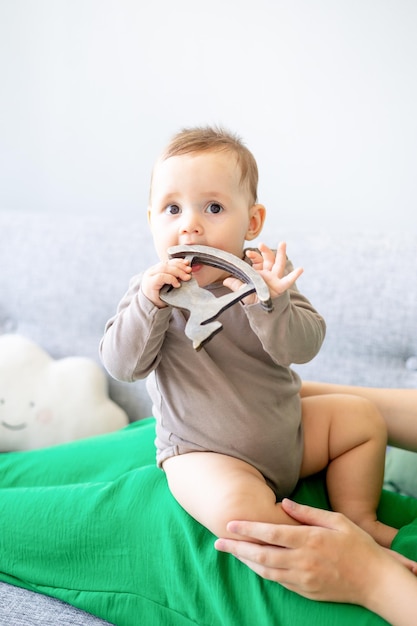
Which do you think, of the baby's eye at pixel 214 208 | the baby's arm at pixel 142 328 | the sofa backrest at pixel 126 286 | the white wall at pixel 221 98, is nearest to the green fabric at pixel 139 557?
the baby's arm at pixel 142 328

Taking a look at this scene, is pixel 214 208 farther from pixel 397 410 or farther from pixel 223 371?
pixel 397 410

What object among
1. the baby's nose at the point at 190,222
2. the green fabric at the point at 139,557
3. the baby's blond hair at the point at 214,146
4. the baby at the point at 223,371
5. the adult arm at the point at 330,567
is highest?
the baby's blond hair at the point at 214,146

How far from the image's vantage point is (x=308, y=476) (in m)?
1.22

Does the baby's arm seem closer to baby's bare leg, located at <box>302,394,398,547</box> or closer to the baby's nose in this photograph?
the baby's nose

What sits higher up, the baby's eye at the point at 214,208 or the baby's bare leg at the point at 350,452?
the baby's eye at the point at 214,208

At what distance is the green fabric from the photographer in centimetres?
98

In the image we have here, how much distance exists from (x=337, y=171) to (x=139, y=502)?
999mm

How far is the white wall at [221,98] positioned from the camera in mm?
1682

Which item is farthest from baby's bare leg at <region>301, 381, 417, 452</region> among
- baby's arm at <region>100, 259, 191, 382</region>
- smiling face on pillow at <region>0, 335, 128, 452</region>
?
smiling face on pillow at <region>0, 335, 128, 452</region>

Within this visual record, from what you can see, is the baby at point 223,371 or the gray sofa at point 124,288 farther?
the gray sofa at point 124,288

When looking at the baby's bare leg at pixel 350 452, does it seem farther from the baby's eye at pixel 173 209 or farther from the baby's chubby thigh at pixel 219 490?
the baby's eye at pixel 173 209

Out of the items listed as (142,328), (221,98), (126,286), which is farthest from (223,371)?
(221,98)

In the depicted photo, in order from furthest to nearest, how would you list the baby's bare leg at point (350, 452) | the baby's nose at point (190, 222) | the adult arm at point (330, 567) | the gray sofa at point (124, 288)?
the gray sofa at point (124, 288)
the baby's bare leg at point (350, 452)
the baby's nose at point (190, 222)
the adult arm at point (330, 567)

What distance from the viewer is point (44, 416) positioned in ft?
5.20
